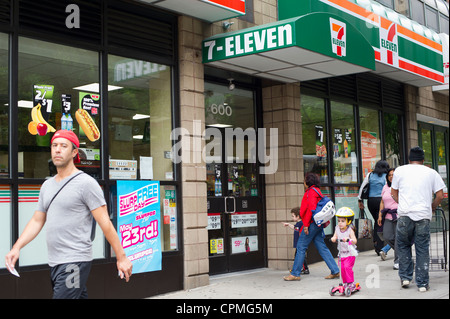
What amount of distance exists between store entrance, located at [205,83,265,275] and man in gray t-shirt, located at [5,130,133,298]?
5.36 m

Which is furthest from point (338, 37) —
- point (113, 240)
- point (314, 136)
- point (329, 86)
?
point (113, 240)

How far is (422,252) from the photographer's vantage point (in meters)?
7.39

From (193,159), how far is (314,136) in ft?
12.4

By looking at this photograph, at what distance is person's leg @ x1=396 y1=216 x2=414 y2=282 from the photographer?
7566 mm

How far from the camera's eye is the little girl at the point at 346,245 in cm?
727

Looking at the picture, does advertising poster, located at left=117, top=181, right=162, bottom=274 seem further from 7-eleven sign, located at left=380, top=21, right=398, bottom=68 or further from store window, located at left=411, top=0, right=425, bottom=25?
store window, located at left=411, top=0, right=425, bottom=25

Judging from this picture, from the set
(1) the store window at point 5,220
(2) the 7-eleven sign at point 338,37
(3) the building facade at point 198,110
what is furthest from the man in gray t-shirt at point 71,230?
(2) the 7-eleven sign at point 338,37

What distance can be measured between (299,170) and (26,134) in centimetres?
563

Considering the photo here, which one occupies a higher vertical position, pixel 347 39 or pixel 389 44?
pixel 389 44

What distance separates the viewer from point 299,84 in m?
11.1

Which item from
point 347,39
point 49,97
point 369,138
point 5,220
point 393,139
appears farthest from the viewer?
point 393,139

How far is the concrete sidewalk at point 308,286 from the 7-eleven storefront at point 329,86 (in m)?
0.71

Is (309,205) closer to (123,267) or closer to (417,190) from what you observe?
(417,190)
